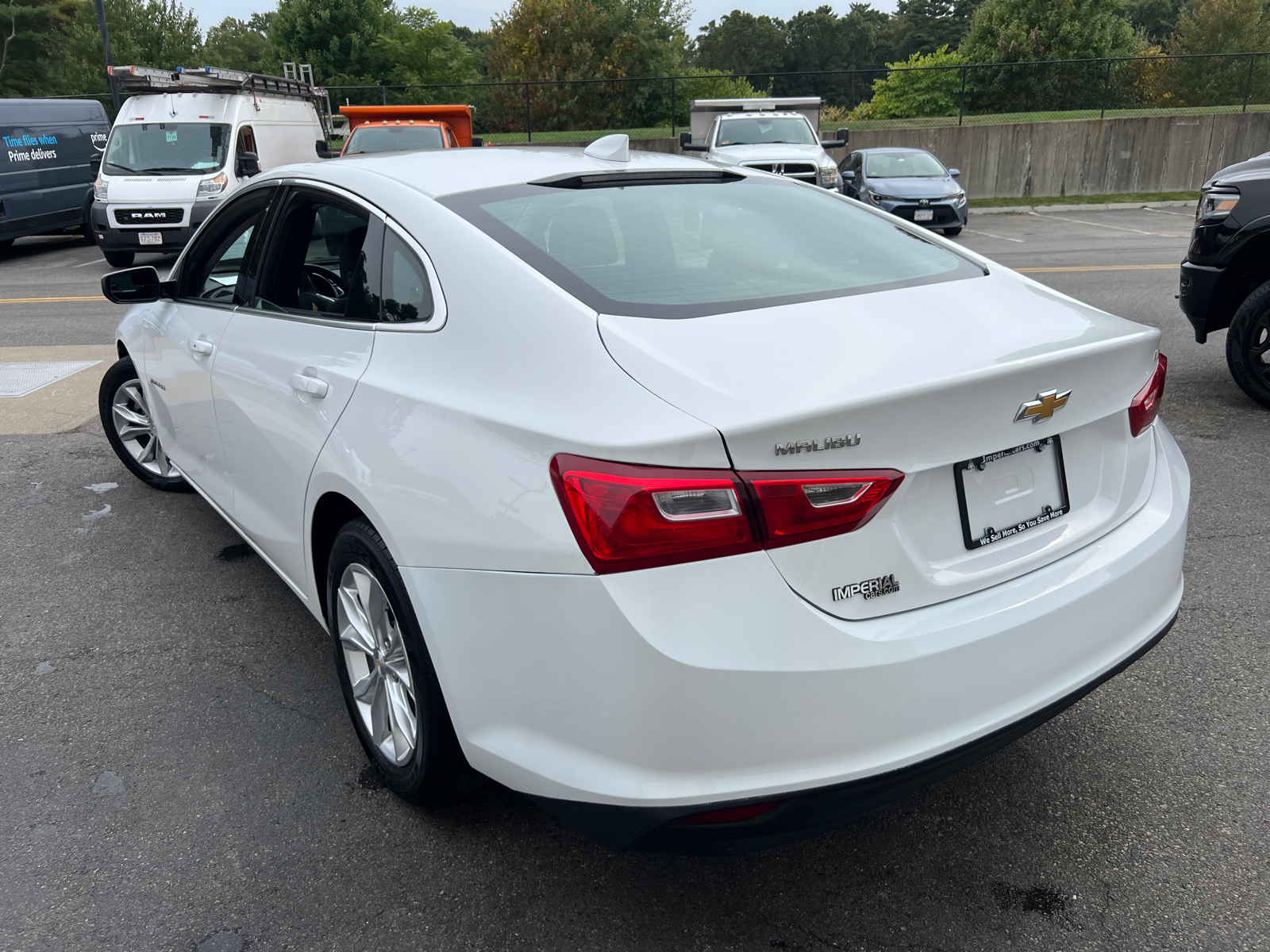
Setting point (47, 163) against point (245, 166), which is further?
point (47, 163)

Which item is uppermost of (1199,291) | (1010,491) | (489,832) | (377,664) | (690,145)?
(690,145)

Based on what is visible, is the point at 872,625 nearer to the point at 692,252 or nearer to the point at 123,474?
the point at 692,252

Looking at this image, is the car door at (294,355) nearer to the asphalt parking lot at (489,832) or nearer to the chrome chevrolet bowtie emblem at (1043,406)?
the asphalt parking lot at (489,832)

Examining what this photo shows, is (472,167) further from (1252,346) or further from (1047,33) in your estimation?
(1047,33)

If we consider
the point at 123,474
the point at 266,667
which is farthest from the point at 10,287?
the point at 266,667

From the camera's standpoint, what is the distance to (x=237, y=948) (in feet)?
6.95

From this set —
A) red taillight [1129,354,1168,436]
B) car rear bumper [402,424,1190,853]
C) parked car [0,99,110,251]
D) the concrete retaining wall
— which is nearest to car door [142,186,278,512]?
car rear bumper [402,424,1190,853]

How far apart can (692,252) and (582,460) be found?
36.5 inches

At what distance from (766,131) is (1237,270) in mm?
12037

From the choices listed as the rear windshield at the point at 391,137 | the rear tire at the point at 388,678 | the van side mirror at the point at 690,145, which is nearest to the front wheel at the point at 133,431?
Result: the rear tire at the point at 388,678

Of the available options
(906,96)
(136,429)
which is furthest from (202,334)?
(906,96)

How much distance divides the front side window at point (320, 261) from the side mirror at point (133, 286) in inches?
41.1

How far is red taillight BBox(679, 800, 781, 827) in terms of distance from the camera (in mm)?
1786

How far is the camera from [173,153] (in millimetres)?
13945
